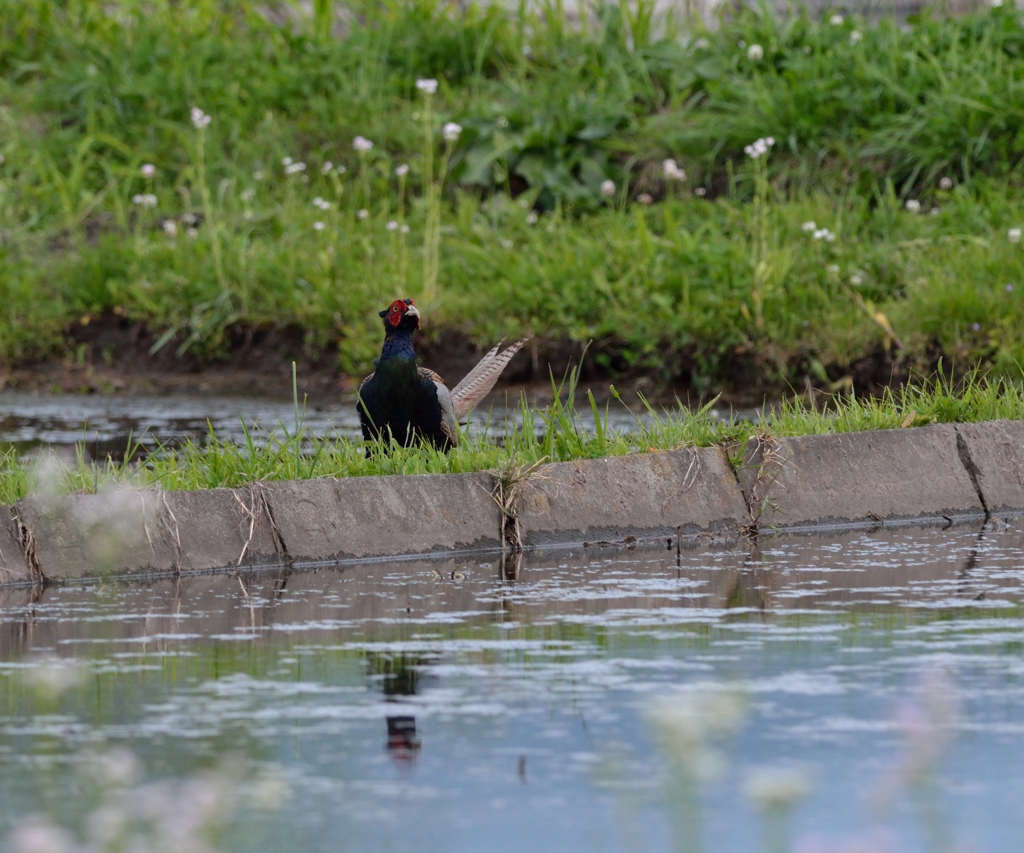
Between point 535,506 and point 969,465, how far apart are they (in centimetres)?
164

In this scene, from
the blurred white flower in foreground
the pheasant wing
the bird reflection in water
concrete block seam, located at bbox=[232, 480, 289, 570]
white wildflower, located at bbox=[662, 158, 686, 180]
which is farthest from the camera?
white wildflower, located at bbox=[662, 158, 686, 180]

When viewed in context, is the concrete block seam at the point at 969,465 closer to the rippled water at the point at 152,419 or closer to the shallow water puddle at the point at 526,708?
the shallow water puddle at the point at 526,708

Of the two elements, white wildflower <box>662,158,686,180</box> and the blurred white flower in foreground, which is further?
white wildflower <box>662,158,686,180</box>

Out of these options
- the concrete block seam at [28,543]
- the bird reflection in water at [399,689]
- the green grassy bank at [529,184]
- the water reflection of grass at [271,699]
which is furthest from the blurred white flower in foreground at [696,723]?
the green grassy bank at [529,184]

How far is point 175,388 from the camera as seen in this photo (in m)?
11.4

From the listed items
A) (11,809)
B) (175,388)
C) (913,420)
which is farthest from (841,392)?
(11,809)

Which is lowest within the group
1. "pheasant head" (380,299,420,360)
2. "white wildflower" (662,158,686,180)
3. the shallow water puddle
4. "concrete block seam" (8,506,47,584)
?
the shallow water puddle

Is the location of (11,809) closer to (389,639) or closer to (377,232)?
(389,639)

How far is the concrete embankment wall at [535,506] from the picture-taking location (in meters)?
5.14

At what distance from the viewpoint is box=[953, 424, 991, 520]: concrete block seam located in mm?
6355

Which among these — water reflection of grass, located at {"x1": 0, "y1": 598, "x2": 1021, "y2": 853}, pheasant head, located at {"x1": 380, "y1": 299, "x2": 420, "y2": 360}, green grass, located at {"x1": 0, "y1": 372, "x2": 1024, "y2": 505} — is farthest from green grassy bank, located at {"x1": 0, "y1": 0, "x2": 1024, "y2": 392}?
water reflection of grass, located at {"x1": 0, "y1": 598, "x2": 1021, "y2": 853}

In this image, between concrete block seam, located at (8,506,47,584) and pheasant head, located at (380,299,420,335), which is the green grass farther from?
pheasant head, located at (380,299,420,335)

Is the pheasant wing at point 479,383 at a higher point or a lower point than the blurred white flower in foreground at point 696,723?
higher

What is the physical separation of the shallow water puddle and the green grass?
0.39m
